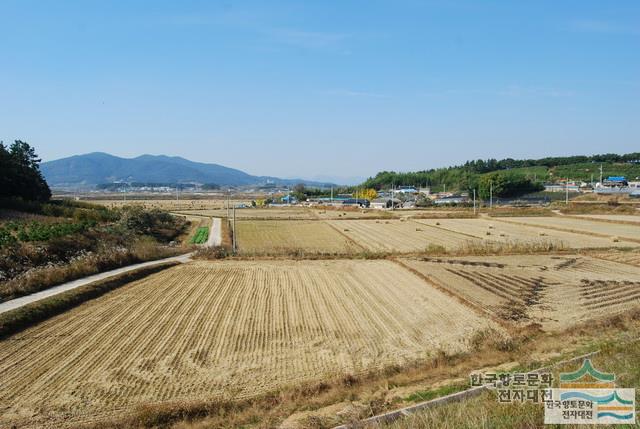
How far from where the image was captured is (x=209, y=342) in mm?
15312

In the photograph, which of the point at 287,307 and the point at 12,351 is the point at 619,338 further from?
the point at 12,351

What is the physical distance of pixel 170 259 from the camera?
3353 cm

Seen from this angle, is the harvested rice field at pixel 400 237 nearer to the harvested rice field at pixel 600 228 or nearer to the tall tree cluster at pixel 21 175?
the harvested rice field at pixel 600 228

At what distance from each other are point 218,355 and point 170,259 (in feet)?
67.9

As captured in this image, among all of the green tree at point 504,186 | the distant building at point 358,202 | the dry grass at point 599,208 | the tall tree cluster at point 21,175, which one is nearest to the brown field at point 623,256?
the dry grass at point 599,208

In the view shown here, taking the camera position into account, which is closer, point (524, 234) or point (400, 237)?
point (400, 237)

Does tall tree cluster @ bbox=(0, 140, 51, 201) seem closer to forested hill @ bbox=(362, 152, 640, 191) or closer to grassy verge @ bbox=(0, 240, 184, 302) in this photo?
grassy verge @ bbox=(0, 240, 184, 302)

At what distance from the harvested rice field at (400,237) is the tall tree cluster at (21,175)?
111 ft

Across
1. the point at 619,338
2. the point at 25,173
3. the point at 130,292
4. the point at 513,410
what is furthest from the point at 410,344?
the point at 25,173

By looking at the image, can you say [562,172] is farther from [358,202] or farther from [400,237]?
[400,237]

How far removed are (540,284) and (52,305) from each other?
2128 centimetres

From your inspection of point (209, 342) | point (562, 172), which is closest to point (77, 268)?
point (209, 342)

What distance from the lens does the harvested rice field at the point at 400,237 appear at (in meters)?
40.2

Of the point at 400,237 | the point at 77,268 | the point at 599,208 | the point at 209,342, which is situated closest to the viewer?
the point at 209,342
